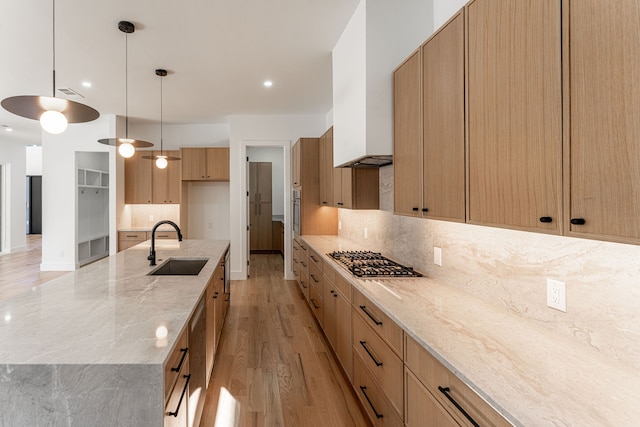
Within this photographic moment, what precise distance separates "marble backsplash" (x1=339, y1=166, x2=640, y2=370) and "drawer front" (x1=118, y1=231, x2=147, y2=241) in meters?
5.50

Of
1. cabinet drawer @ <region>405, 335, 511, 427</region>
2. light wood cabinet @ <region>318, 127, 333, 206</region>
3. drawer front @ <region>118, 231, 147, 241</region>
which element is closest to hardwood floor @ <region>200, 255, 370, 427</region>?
cabinet drawer @ <region>405, 335, 511, 427</region>

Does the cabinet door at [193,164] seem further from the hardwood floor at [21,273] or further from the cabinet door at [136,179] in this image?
the hardwood floor at [21,273]

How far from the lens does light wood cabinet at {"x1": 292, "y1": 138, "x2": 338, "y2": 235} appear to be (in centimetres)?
518

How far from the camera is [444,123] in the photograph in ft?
5.74

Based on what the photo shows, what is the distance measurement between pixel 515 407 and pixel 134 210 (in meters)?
7.33

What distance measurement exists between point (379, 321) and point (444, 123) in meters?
1.12

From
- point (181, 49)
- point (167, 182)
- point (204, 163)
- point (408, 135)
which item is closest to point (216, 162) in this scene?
point (204, 163)

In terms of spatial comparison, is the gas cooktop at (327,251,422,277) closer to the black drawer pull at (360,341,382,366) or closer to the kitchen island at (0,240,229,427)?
the black drawer pull at (360,341,382,366)

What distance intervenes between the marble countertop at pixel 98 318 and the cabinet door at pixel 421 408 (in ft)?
3.29

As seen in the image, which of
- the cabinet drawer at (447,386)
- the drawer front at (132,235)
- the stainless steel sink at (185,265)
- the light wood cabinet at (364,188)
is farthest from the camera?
the drawer front at (132,235)

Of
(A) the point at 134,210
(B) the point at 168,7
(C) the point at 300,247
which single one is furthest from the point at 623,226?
(A) the point at 134,210

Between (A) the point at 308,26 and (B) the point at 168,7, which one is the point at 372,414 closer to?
(A) the point at 308,26

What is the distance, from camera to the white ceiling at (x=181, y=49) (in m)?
2.76

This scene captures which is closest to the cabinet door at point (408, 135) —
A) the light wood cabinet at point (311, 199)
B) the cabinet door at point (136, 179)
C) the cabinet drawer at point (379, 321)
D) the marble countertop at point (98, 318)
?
the cabinet drawer at point (379, 321)
